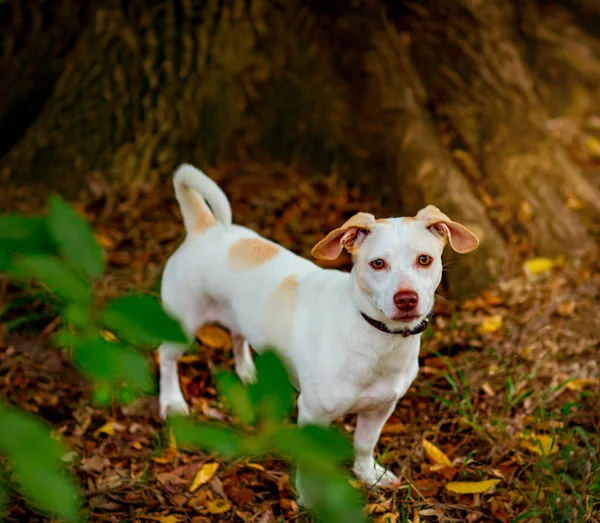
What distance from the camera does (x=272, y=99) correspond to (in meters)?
4.44

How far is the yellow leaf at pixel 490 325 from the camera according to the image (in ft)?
12.8

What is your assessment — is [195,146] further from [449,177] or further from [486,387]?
[486,387]

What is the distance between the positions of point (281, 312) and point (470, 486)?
3.72 feet

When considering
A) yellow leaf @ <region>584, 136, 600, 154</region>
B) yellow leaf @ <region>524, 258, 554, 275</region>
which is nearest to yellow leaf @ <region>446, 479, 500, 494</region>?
yellow leaf @ <region>524, 258, 554, 275</region>

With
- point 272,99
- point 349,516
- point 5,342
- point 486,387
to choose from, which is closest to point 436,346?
point 486,387

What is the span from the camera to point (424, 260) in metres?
2.35

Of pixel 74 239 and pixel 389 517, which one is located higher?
pixel 74 239

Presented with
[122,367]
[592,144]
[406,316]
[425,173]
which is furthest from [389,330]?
[592,144]

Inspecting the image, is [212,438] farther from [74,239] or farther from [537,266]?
[537,266]

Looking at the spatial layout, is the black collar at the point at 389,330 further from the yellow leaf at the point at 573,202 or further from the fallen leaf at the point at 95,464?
the yellow leaf at the point at 573,202

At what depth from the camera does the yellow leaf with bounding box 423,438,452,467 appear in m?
3.20

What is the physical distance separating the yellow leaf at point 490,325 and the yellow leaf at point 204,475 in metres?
1.67

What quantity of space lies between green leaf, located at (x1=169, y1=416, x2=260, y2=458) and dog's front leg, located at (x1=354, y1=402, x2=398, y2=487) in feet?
7.00

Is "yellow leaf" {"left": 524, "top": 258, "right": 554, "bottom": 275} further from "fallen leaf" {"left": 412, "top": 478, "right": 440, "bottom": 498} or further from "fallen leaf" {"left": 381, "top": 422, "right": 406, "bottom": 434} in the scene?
"fallen leaf" {"left": 412, "top": 478, "right": 440, "bottom": 498}
